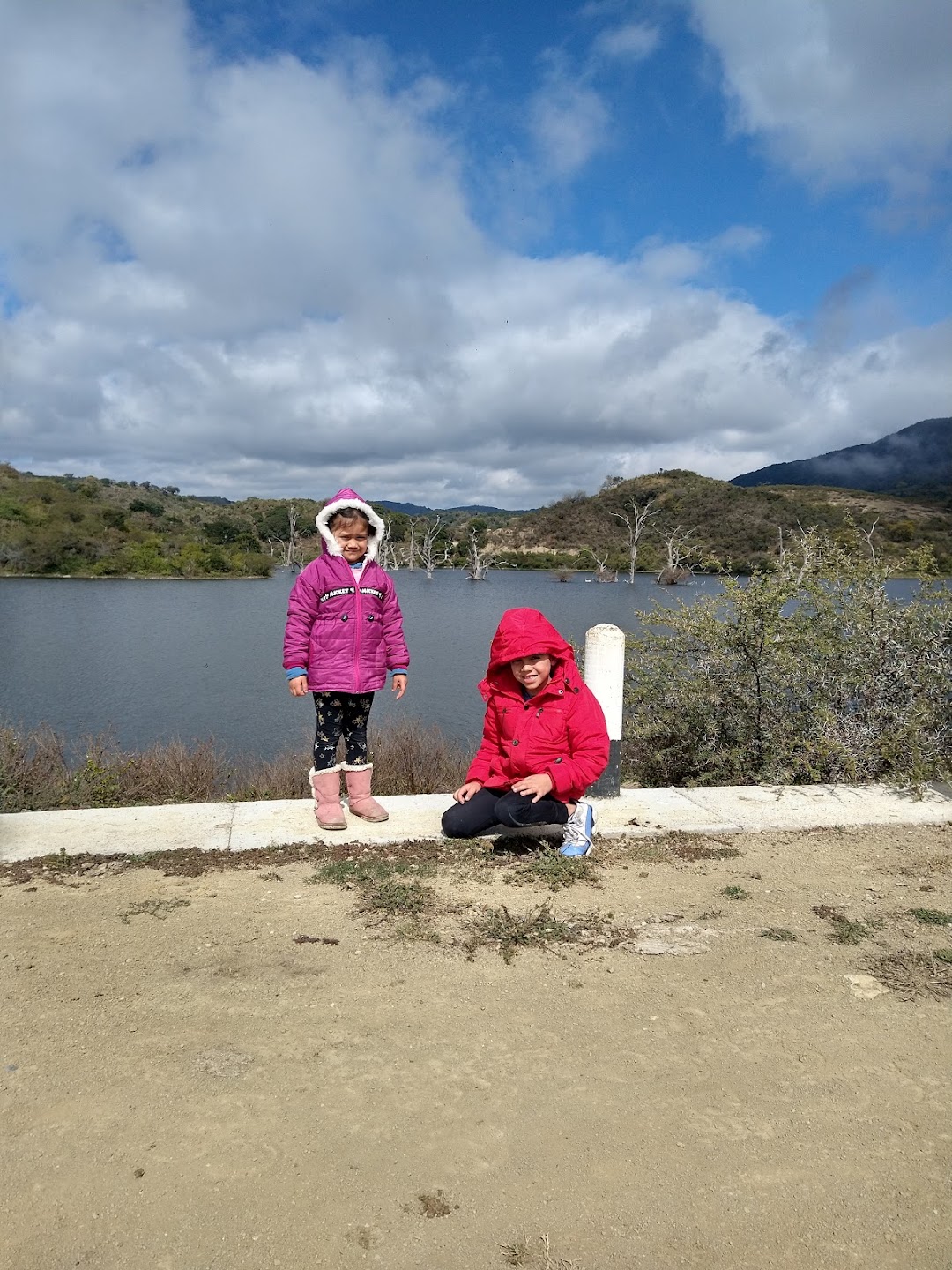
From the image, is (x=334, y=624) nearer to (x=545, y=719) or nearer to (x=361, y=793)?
(x=361, y=793)

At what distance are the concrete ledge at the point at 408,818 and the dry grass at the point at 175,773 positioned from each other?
232cm

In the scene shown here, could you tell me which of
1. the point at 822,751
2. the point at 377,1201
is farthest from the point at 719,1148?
the point at 822,751

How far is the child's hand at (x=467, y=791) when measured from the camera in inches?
163

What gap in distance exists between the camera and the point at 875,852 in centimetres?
428

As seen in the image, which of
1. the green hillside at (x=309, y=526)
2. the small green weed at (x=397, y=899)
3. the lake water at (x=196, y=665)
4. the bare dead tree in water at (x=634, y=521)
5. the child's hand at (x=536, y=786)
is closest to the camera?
the small green weed at (x=397, y=899)

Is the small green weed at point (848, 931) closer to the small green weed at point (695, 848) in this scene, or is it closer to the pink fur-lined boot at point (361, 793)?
the small green weed at point (695, 848)

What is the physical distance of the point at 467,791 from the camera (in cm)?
415

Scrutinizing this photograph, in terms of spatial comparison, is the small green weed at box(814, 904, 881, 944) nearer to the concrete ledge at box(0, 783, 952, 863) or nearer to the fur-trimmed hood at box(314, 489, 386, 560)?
the concrete ledge at box(0, 783, 952, 863)

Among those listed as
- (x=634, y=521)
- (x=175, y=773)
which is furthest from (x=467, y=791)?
(x=634, y=521)

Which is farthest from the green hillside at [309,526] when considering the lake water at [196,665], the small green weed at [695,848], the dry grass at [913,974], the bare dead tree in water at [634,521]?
the dry grass at [913,974]

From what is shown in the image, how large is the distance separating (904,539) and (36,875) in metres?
54.0

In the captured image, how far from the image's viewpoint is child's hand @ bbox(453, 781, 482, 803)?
4.14 meters

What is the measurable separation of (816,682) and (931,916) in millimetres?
3090

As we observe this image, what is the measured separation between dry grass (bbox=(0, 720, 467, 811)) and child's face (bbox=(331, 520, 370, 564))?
10.1 ft
